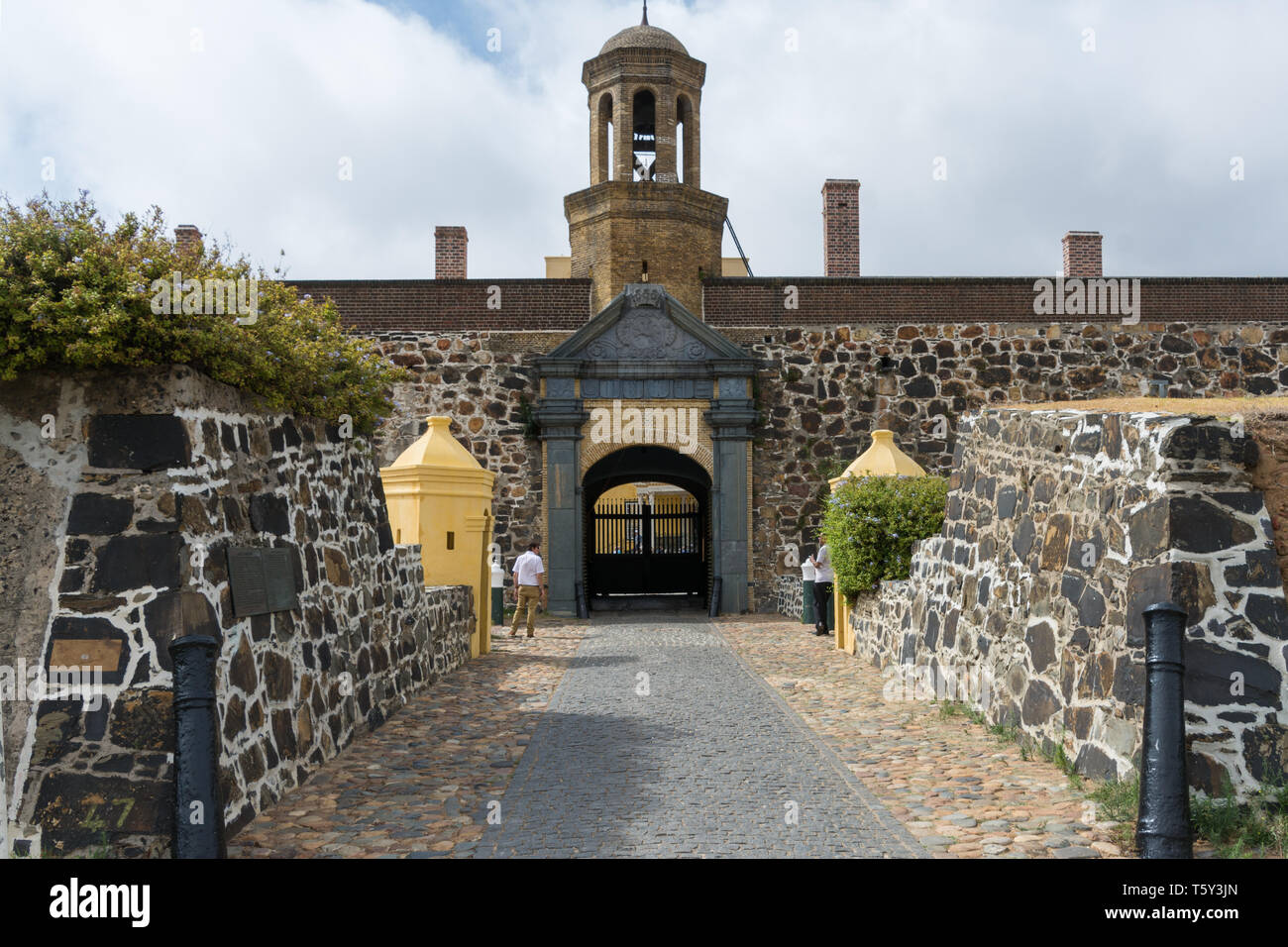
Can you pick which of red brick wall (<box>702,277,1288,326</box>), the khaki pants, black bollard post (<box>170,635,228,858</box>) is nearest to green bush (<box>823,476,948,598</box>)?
the khaki pants

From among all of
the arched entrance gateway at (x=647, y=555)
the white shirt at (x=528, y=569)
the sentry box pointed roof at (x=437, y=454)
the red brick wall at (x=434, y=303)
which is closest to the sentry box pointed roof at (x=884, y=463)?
the white shirt at (x=528, y=569)

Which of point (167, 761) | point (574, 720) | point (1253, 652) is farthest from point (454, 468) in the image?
point (1253, 652)

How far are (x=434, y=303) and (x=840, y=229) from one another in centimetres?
804

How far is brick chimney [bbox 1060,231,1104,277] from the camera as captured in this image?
20.9m

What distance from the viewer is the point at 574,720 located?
25.7 feet

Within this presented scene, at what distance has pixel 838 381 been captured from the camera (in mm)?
18922

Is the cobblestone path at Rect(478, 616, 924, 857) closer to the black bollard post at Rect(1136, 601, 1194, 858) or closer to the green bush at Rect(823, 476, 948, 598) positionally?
the black bollard post at Rect(1136, 601, 1194, 858)

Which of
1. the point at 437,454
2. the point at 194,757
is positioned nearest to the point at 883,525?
the point at 437,454

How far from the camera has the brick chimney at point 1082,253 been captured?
68.6 feet

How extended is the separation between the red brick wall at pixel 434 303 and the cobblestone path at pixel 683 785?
10.5m

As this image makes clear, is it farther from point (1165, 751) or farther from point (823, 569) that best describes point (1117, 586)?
point (823, 569)

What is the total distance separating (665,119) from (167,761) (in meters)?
16.9

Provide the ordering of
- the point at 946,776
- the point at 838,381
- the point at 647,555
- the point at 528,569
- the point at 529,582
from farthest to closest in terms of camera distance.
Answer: the point at 647,555 < the point at 838,381 < the point at 529,582 < the point at 528,569 < the point at 946,776

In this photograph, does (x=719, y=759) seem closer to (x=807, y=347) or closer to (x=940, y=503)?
(x=940, y=503)
